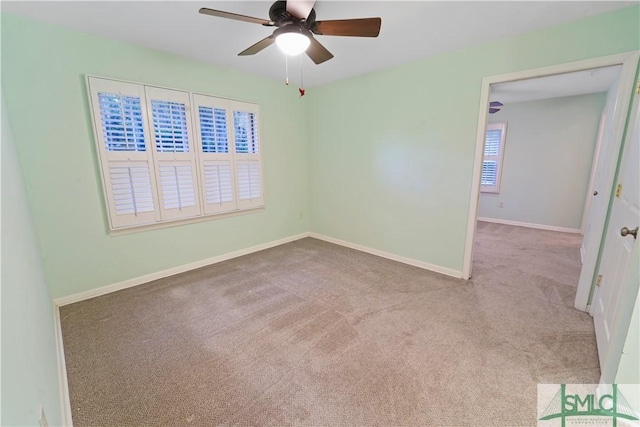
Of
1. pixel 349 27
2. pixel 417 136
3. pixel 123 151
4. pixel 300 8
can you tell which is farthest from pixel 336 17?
pixel 123 151

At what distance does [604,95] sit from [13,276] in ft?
22.7

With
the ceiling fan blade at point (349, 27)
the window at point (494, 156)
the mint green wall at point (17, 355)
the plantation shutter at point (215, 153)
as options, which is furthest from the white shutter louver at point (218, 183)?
the window at point (494, 156)

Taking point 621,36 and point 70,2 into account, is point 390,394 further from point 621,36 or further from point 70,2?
point 70,2

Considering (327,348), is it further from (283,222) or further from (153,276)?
(283,222)

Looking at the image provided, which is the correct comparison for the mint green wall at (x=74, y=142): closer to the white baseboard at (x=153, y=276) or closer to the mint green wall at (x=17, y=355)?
the white baseboard at (x=153, y=276)

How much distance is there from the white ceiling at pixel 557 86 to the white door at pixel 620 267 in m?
1.87

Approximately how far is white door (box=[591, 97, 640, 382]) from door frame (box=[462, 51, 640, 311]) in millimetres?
93

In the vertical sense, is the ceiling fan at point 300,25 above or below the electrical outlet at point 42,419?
above

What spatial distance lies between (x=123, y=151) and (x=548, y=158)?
6526 millimetres

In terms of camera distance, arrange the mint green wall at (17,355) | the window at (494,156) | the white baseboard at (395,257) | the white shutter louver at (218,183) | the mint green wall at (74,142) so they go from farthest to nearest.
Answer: the window at (494,156) → the white shutter louver at (218,183) → the white baseboard at (395,257) → the mint green wall at (74,142) → the mint green wall at (17,355)

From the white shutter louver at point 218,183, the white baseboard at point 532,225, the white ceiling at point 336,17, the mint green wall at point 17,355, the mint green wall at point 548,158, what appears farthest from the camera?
the white baseboard at point 532,225

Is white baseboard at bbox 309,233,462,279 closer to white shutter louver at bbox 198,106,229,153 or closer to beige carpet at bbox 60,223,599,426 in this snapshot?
beige carpet at bbox 60,223,599,426

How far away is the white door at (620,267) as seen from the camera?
1.33m

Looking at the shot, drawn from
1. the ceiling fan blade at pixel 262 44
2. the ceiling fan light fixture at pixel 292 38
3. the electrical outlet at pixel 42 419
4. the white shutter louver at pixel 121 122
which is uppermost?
the ceiling fan blade at pixel 262 44
